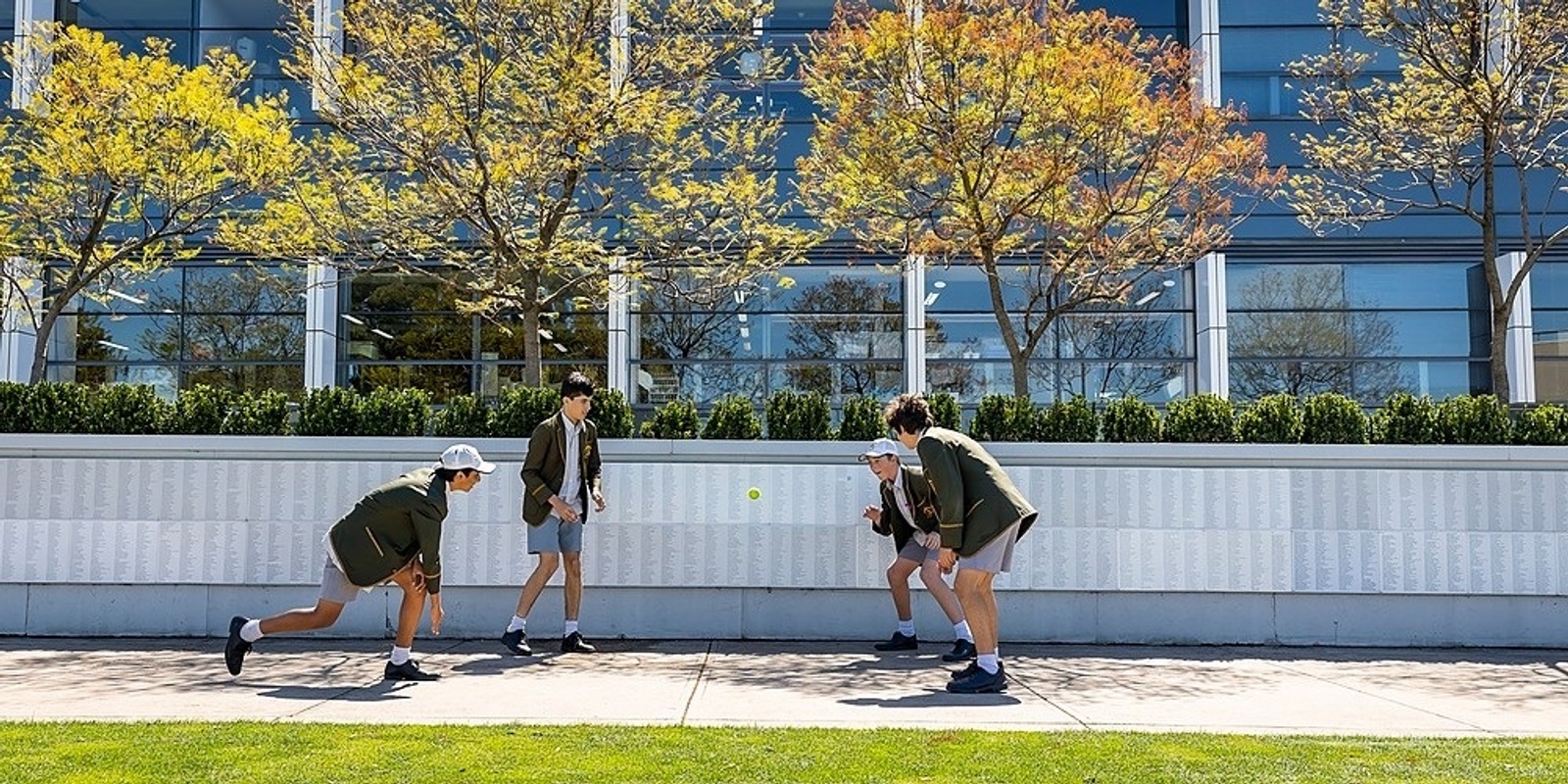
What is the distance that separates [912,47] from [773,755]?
774 centimetres

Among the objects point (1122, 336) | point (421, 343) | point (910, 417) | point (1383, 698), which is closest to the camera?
point (1383, 698)

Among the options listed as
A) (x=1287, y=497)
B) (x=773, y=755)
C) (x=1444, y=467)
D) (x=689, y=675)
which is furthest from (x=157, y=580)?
(x=1444, y=467)

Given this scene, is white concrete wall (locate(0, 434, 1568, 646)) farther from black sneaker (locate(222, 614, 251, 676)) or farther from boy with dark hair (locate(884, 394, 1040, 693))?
→ boy with dark hair (locate(884, 394, 1040, 693))

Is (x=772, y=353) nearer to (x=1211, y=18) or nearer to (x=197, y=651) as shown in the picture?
(x=1211, y=18)

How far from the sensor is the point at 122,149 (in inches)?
479

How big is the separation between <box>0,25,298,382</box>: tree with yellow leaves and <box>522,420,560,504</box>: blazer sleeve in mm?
5760

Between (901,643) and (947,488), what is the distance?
2.37 m

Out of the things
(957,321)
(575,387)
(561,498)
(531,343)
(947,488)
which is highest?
(957,321)

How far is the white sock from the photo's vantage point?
22.6 feet

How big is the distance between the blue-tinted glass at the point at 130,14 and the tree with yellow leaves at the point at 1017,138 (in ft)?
44.1

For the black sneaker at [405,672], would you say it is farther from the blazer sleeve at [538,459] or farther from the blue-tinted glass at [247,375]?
the blue-tinted glass at [247,375]

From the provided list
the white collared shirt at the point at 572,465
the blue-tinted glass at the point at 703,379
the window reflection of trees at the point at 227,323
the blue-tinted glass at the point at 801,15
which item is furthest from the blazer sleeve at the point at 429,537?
the blue-tinted glass at the point at 801,15

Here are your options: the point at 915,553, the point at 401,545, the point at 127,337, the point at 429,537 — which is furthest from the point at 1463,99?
the point at 127,337

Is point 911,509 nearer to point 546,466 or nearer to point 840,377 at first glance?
point 546,466
